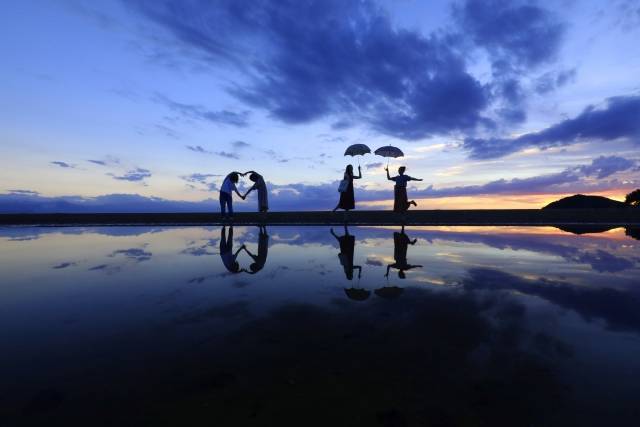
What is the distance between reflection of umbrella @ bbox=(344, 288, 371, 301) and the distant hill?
38.4 meters

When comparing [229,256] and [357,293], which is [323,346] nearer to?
[357,293]

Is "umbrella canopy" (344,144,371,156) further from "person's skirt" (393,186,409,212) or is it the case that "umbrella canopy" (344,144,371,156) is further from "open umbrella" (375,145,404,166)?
"person's skirt" (393,186,409,212)

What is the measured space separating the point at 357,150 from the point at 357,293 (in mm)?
11277

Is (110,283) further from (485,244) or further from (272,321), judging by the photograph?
(485,244)

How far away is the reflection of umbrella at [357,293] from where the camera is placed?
438 cm

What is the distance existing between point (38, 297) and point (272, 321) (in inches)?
140

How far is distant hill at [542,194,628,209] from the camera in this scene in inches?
1331

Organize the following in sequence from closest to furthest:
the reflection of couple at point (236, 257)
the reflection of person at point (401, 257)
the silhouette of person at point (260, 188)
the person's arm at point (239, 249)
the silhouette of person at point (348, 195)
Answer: the reflection of person at point (401, 257) → the reflection of couple at point (236, 257) → the person's arm at point (239, 249) → the silhouette of person at point (348, 195) → the silhouette of person at point (260, 188)

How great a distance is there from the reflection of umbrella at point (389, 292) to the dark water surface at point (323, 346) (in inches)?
1.7

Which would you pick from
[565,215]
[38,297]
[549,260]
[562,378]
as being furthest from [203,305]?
[565,215]

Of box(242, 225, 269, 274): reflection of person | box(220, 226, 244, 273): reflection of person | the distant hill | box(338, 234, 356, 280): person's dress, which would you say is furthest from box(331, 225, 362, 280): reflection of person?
the distant hill

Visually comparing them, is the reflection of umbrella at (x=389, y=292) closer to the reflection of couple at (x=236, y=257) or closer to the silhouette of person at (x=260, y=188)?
the reflection of couple at (x=236, y=257)

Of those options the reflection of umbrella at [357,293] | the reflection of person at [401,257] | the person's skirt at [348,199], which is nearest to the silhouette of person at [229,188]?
the person's skirt at [348,199]

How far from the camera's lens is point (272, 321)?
141 inches
